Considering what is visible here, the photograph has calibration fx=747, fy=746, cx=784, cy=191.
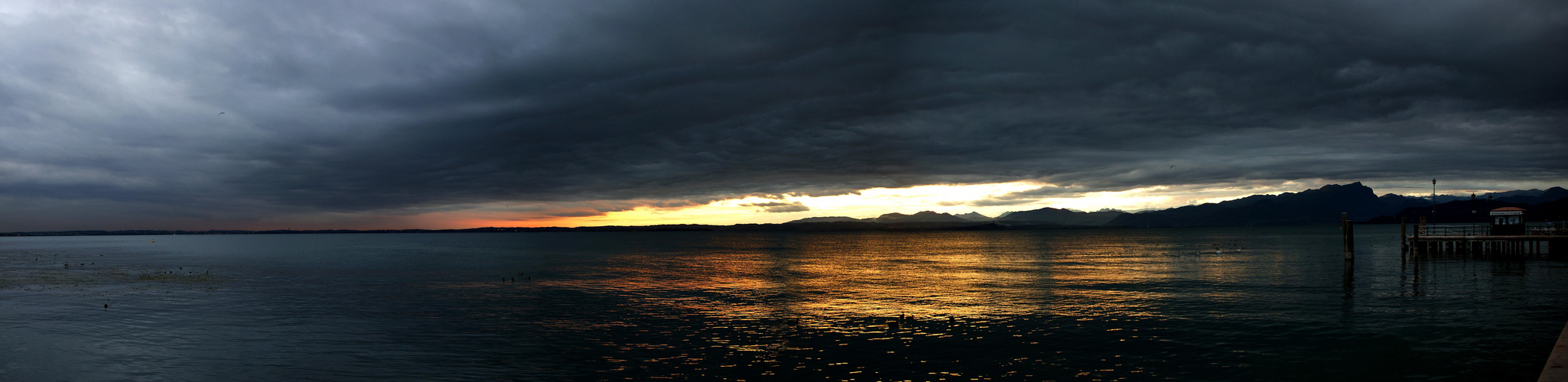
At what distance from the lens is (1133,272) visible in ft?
207

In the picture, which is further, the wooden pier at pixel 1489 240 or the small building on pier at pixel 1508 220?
the small building on pier at pixel 1508 220

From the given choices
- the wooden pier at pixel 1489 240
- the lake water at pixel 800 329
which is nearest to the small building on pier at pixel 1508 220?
the wooden pier at pixel 1489 240

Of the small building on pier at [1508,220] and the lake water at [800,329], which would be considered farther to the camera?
the small building on pier at [1508,220]

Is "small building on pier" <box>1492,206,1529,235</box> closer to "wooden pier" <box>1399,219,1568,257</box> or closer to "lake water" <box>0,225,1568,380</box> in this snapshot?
"wooden pier" <box>1399,219,1568,257</box>

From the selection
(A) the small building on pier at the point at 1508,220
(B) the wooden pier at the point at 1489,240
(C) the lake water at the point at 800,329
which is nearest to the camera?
(C) the lake water at the point at 800,329

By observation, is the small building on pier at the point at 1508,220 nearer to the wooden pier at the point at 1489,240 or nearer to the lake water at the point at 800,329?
the wooden pier at the point at 1489,240

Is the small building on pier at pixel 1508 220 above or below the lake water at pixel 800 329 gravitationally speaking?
above

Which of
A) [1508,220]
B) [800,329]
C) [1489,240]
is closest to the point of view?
[800,329]

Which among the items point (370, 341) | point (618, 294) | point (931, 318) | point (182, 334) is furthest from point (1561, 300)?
Answer: point (182, 334)

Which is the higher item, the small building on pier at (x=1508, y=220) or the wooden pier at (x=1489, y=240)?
the small building on pier at (x=1508, y=220)

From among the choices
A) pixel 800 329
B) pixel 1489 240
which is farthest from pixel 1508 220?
pixel 800 329

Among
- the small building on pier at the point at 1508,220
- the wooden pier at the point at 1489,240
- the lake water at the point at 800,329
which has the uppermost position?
the small building on pier at the point at 1508,220

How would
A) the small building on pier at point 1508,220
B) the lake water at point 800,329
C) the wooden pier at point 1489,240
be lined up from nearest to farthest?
1. the lake water at point 800,329
2. the wooden pier at point 1489,240
3. the small building on pier at point 1508,220

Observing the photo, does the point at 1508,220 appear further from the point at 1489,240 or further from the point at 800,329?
the point at 800,329
